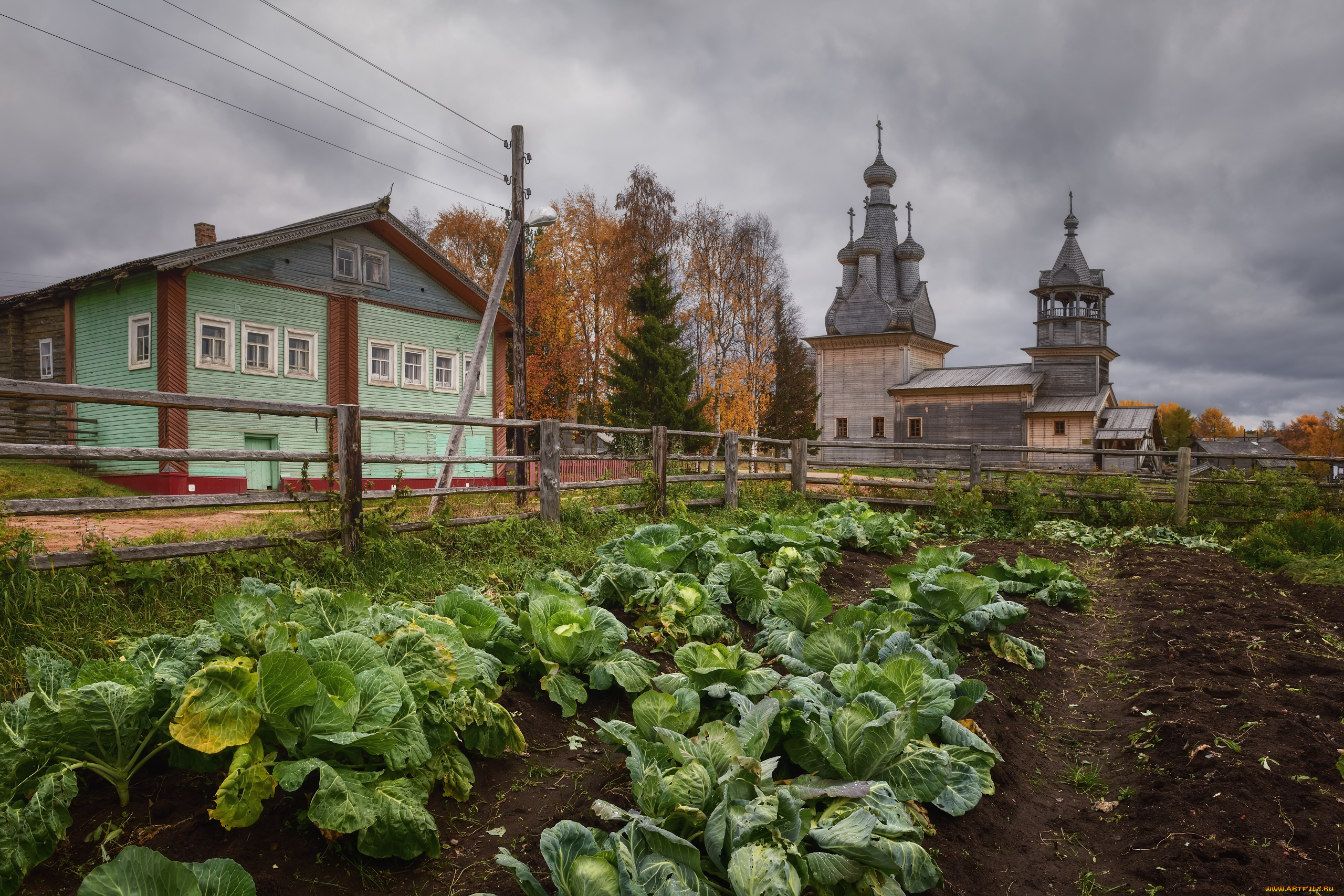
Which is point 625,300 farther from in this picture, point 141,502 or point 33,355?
point 141,502

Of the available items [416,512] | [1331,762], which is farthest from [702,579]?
[416,512]

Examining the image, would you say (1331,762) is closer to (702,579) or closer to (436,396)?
(702,579)

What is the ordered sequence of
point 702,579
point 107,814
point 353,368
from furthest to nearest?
point 353,368, point 702,579, point 107,814

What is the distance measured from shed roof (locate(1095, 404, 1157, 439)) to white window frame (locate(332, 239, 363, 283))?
90.1ft

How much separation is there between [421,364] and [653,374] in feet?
23.1

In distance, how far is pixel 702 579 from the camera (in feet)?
16.6

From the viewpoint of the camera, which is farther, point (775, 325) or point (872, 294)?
point (872, 294)

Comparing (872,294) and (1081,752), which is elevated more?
(872,294)

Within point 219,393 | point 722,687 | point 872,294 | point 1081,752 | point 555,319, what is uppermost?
point 872,294

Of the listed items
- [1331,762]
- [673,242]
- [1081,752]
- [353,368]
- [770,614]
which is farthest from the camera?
[673,242]

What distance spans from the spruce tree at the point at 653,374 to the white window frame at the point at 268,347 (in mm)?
9346

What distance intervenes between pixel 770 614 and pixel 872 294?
31.6 metres

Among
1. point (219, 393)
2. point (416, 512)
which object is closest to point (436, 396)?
point (219, 393)

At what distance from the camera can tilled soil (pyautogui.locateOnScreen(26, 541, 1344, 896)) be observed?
2043 millimetres
